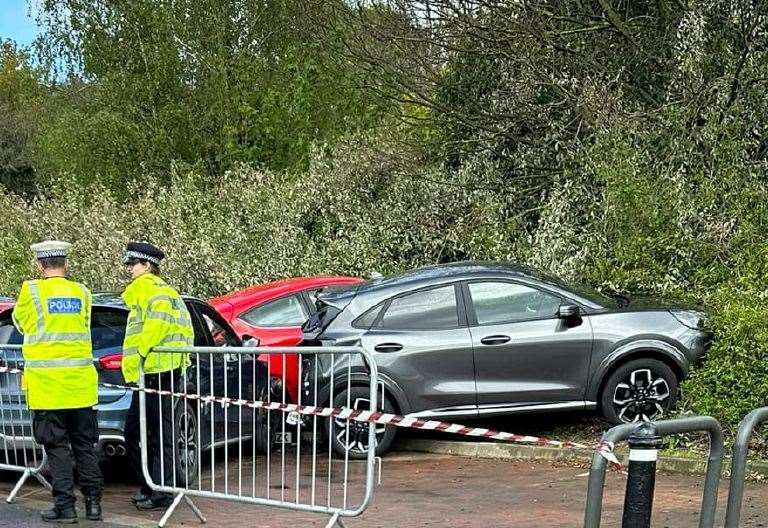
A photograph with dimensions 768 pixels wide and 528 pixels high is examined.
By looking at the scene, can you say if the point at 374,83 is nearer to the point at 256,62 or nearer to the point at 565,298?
the point at 565,298

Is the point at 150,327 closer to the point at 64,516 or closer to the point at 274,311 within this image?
the point at 64,516

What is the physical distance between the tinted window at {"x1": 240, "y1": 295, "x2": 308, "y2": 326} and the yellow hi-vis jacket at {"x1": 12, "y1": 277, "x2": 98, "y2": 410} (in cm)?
464

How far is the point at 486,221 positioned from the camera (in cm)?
1515

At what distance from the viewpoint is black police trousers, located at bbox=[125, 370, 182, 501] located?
766 centimetres

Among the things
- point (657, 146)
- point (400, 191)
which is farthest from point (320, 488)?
point (400, 191)

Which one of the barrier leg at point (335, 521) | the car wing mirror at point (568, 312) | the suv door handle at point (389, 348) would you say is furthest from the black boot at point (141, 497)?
the car wing mirror at point (568, 312)

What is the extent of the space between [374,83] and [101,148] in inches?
471

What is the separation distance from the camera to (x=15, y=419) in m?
8.73

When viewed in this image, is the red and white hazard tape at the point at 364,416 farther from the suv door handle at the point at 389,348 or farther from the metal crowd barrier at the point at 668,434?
the suv door handle at the point at 389,348

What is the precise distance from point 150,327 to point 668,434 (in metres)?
3.96

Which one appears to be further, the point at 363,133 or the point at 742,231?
the point at 363,133

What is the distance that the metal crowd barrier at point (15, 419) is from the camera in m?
8.62

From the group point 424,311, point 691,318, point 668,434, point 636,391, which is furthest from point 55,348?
point 691,318

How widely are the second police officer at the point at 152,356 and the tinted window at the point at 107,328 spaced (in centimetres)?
129
